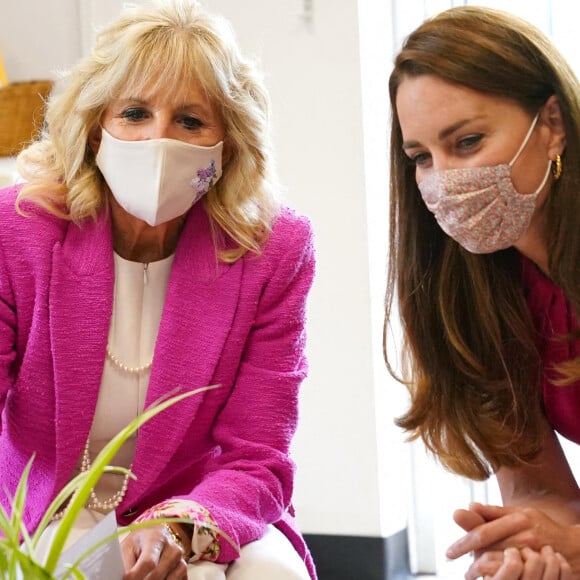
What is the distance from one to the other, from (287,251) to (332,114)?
1.07 m

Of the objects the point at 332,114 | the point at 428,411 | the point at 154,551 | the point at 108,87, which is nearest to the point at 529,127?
the point at 428,411

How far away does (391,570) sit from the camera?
2.93 meters

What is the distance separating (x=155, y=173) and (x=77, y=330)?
28 centimetres

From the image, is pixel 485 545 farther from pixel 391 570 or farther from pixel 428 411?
pixel 391 570

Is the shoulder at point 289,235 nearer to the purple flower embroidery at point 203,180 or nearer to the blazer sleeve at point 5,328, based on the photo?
the purple flower embroidery at point 203,180

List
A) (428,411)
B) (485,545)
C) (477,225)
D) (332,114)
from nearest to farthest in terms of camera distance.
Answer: (485,545), (477,225), (428,411), (332,114)

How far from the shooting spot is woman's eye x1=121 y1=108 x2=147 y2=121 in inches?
70.1

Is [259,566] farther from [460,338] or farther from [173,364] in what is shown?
[460,338]

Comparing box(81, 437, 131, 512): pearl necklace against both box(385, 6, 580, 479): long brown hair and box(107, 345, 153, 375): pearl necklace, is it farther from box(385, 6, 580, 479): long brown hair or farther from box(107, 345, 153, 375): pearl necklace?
box(385, 6, 580, 479): long brown hair

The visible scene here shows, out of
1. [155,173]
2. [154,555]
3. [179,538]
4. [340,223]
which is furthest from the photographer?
[340,223]

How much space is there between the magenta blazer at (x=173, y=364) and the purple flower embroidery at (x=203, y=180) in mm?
86

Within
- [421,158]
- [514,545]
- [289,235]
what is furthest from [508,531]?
[289,235]

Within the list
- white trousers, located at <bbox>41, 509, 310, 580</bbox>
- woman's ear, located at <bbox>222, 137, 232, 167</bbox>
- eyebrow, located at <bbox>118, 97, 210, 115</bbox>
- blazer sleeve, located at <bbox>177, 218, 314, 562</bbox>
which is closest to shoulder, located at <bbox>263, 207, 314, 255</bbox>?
blazer sleeve, located at <bbox>177, 218, 314, 562</bbox>

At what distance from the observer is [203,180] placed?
1816mm
